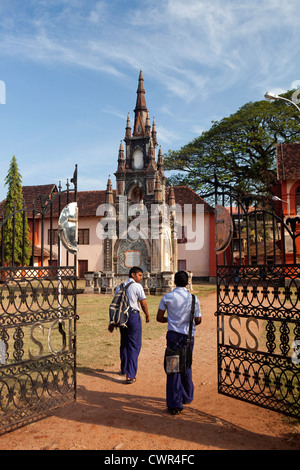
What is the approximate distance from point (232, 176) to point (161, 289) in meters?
13.4

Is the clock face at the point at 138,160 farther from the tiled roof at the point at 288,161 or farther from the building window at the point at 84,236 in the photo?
the building window at the point at 84,236

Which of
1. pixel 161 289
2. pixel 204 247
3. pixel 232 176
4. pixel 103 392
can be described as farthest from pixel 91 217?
pixel 103 392

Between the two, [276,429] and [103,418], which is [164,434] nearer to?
[103,418]

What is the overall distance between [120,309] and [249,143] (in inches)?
1074

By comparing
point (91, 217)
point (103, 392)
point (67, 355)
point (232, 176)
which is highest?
point (232, 176)

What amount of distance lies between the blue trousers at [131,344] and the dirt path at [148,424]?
0.25m

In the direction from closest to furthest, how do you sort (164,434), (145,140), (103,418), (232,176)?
(164,434)
(103,418)
(145,140)
(232,176)

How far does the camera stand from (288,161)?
2612 cm

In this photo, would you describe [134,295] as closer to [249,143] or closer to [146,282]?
[146,282]

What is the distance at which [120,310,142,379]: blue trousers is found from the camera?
6152 mm

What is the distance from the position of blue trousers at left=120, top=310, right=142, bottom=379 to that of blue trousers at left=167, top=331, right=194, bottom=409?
4.47 feet

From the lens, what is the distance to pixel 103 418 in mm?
4637

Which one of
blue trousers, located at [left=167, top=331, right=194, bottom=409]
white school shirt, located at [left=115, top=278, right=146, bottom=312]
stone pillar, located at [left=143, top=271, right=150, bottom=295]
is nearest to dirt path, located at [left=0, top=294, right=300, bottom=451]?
blue trousers, located at [left=167, top=331, right=194, bottom=409]

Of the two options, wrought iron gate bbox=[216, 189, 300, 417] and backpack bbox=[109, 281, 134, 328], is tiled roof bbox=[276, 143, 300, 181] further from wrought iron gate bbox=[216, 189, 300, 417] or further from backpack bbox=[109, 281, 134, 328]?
backpack bbox=[109, 281, 134, 328]
